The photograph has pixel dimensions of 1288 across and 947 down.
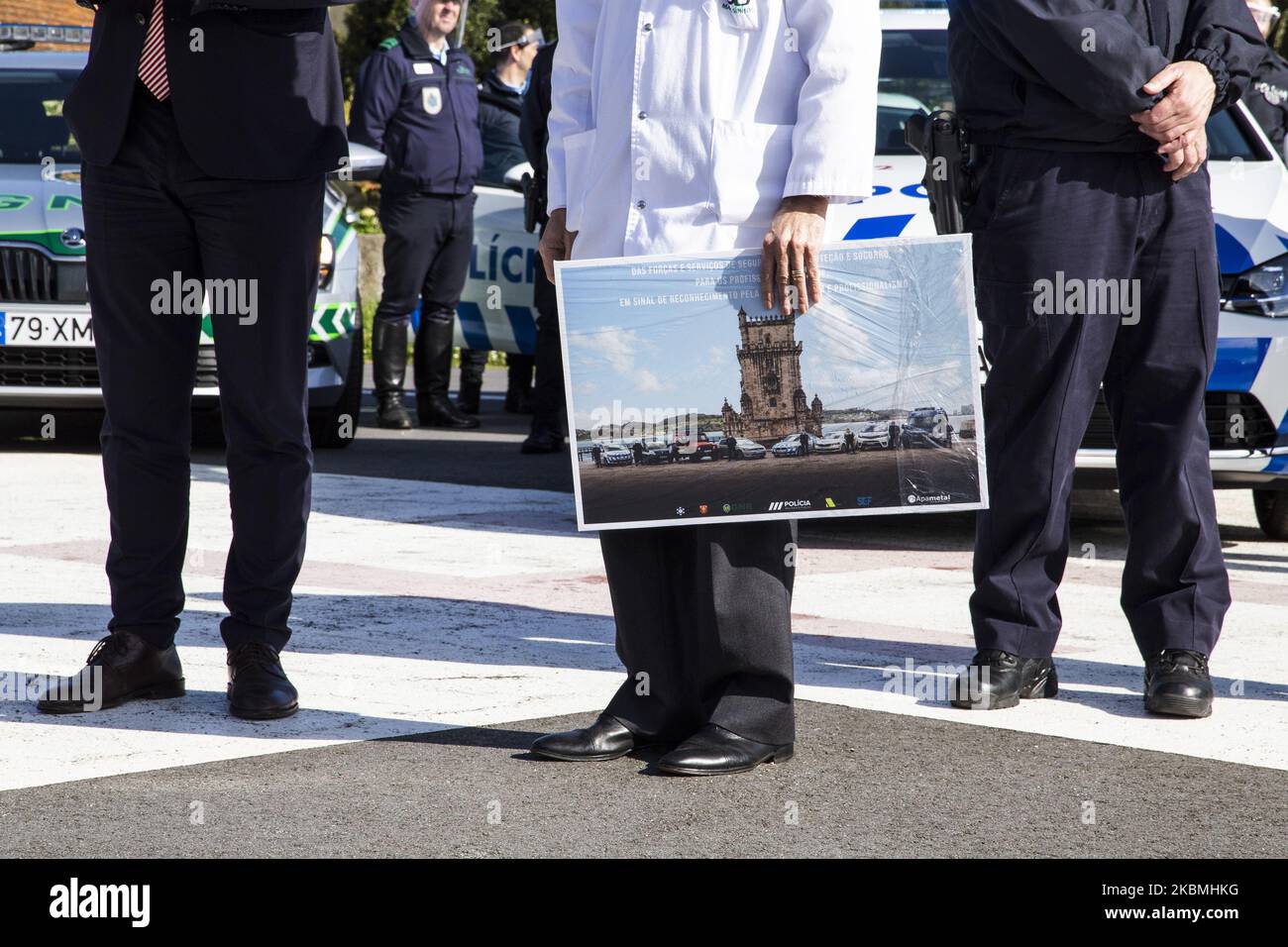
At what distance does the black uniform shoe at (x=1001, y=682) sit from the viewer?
4.16m

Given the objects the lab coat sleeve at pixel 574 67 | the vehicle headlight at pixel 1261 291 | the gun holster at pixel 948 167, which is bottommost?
the vehicle headlight at pixel 1261 291

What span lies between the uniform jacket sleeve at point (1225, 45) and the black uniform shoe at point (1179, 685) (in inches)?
46.5

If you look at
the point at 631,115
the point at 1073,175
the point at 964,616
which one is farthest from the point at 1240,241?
the point at 631,115

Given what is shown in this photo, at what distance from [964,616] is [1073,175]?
58.3 inches

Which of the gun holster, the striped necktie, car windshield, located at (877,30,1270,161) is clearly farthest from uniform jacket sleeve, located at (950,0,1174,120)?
car windshield, located at (877,30,1270,161)

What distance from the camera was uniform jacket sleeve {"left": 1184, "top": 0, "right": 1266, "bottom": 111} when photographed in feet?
13.8

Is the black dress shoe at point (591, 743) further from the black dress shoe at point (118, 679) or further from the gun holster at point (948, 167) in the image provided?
the gun holster at point (948, 167)

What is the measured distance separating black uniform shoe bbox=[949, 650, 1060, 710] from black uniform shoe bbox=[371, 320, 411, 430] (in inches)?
256

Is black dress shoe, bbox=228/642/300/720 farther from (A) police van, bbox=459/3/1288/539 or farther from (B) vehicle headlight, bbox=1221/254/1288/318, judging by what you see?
(B) vehicle headlight, bbox=1221/254/1288/318

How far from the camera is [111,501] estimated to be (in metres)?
4.18

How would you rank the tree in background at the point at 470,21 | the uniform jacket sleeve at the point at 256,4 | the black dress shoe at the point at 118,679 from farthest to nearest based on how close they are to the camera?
the tree in background at the point at 470,21 < the black dress shoe at the point at 118,679 < the uniform jacket sleeve at the point at 256,4

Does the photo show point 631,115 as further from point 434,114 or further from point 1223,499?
point 434,114

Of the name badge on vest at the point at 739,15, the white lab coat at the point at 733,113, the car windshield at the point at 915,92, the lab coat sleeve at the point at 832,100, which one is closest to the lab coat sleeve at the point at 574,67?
the white lab coat at the point at 733,113
